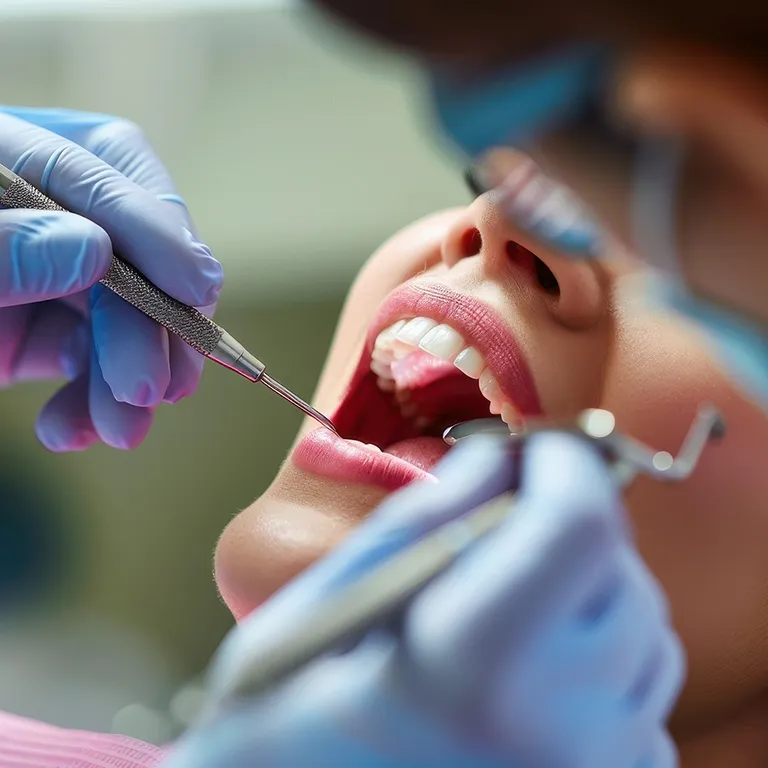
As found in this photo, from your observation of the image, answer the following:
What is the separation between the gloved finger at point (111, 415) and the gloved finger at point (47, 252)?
186mm

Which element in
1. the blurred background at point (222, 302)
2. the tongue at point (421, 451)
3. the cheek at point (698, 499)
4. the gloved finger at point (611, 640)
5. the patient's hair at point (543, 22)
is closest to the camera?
the patient's hair at point (543, 22)

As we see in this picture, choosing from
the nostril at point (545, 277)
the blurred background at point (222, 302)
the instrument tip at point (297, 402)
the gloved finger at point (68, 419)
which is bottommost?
the blurred background at point (222, 302)

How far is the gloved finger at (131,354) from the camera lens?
0.90 m

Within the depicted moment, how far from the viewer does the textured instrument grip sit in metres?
0.86

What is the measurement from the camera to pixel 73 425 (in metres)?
1.06

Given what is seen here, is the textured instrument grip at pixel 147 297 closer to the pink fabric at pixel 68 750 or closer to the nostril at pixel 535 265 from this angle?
the nostril at pixel 535 265

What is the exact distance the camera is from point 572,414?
0.77 m

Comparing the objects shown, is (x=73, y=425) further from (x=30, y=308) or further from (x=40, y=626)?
Answer: (x=40, y=626)

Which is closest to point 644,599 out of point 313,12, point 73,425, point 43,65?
point 313,12

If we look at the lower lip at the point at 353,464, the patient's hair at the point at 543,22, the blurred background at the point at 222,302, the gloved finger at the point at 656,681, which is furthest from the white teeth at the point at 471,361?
the blurred background at the point at 222,302

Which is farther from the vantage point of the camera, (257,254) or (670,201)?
(257,254)

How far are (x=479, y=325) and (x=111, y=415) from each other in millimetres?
435

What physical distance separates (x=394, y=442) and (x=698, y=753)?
0.44 m

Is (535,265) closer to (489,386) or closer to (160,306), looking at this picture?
(489,386)
